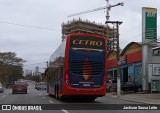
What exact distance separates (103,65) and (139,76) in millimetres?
26063

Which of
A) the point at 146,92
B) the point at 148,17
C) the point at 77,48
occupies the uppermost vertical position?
the point at 148,17

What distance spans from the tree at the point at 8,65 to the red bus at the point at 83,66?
9465 cm

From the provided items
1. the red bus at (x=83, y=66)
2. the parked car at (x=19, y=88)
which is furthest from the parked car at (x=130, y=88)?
the red bus at (x=83, y=66)

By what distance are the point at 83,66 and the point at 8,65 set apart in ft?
351

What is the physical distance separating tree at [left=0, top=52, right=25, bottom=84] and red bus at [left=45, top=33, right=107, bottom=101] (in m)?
94.7

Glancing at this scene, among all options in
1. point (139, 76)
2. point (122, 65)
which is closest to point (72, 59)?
point (139, 76)

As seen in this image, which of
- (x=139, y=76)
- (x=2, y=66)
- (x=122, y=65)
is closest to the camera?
(x=139, y=76)

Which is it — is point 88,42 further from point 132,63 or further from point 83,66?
point 132,63

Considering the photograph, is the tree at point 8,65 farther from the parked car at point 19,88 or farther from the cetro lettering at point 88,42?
the cetro lettering at point 88,42

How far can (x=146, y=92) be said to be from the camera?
4753cm

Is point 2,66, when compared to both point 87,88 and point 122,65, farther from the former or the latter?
point 87,88

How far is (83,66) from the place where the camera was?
2594 centimetres

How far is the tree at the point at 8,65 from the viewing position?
121794mm

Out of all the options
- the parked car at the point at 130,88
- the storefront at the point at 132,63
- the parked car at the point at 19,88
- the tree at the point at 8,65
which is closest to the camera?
the parked car at the point at 130,88
